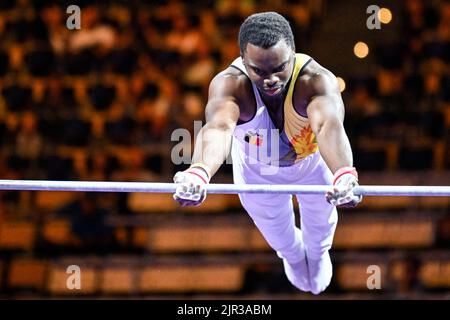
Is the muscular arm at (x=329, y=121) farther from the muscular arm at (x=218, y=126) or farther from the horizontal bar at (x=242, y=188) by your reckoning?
the muscular arm at (x=218, y=126)

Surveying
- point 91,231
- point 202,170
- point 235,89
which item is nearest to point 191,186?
point 202,170

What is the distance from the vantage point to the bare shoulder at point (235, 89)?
5543 millimetres

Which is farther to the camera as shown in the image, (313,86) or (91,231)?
(91,231)

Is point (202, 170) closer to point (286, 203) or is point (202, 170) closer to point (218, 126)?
point (218, 126)

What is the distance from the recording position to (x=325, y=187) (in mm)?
5270

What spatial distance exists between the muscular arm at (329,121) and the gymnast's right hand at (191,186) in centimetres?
67

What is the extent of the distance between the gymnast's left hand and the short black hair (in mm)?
753

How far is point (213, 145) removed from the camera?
535 centimetres

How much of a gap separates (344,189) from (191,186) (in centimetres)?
81

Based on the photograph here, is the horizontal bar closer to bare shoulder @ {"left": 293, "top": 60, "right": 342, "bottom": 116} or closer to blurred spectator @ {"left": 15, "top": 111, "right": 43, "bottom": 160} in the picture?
bare shoulder @ {"left": 293, "top": 60, "right": 342, "bottom": 116}

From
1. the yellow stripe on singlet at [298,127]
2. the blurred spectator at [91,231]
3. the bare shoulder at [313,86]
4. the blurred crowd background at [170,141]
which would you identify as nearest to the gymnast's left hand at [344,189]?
the bare shoulder at [313,86]

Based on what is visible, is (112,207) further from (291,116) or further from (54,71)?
(291,116)

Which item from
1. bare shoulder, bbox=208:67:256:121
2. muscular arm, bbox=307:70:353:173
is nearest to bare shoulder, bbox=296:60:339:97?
muscular arm, bbox=307:70:353:173
